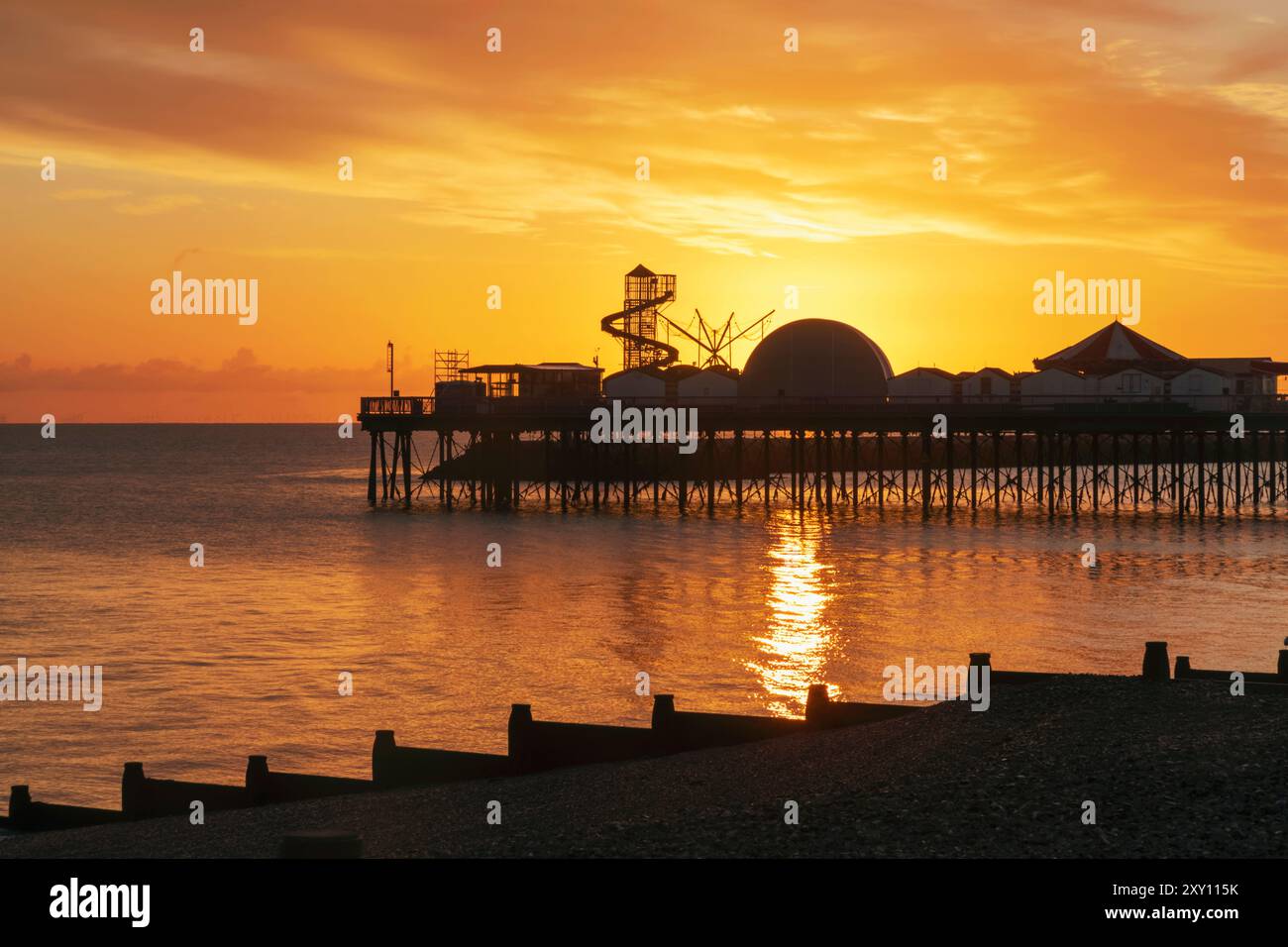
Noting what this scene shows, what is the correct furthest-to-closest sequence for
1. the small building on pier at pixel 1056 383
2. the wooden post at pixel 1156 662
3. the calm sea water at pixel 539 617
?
the small building on pier at pixel 1056 383 < the calm sea water at pixel 539 617 < the wooden post at pixel 1156 662

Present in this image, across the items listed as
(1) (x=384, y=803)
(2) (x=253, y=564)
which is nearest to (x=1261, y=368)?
(2) (x=253, y=564)

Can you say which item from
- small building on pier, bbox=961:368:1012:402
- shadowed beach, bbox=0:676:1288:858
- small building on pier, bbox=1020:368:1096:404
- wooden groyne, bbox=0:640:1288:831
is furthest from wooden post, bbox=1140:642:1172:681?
small building on pier, bbox=961:368:1012:402

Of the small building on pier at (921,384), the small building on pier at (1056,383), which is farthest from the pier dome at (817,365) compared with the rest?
the small building on pier at (1056,383)

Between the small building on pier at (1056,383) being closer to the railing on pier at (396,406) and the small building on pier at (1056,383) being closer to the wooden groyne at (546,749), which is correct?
the railing on pier at (396,406)

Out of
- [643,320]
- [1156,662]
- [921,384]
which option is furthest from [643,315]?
[1156,662]

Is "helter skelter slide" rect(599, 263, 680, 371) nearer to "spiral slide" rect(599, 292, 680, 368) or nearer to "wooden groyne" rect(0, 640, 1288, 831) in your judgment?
"spiral slide" rect(599, 292, 680, 368)

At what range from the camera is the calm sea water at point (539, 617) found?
25828 mm

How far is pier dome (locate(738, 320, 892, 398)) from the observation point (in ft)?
311

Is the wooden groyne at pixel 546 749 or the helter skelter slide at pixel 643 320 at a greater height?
the helter skelter slide at pixel 643 320

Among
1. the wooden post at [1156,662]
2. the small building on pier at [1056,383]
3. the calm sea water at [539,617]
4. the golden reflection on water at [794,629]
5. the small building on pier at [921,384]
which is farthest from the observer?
the small building on pier at [921,384]

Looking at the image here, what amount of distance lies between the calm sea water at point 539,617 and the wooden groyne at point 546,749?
192 inches

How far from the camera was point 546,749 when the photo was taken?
54.5ft
